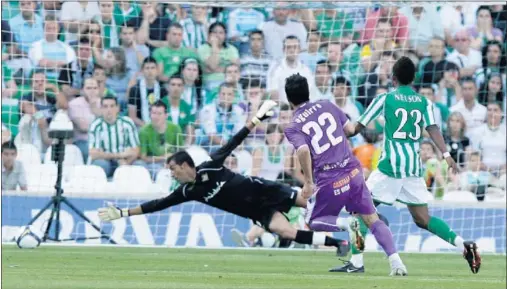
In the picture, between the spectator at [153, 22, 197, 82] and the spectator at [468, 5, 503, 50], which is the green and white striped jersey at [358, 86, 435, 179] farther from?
the spectator at [468, 5, 503, 50]

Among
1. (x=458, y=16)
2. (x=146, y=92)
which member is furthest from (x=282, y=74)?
(x=458, y=16)

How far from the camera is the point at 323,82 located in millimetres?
19781

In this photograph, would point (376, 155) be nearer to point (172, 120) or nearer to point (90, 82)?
point (172, 120)

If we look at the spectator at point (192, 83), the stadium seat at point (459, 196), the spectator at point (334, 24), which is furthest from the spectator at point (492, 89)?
the spectator at point (192, 83)

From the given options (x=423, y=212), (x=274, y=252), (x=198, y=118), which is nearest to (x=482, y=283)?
(x=423, y=212)

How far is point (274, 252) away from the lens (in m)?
16.6

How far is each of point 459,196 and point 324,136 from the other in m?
7.47

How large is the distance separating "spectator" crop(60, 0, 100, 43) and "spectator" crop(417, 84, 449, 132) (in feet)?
17.6

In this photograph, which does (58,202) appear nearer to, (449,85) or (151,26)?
(151,26)

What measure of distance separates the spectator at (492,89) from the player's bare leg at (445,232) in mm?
8295

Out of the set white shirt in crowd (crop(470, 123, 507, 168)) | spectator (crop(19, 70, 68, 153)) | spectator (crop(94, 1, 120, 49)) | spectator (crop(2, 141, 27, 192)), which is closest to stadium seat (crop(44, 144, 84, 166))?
spectator (crop(19, 70, 68, 153))

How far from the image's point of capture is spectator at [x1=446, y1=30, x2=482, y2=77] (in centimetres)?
2083

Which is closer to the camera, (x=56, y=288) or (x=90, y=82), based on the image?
(x=56, y=288)

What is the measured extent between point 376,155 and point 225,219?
8.62 feet
